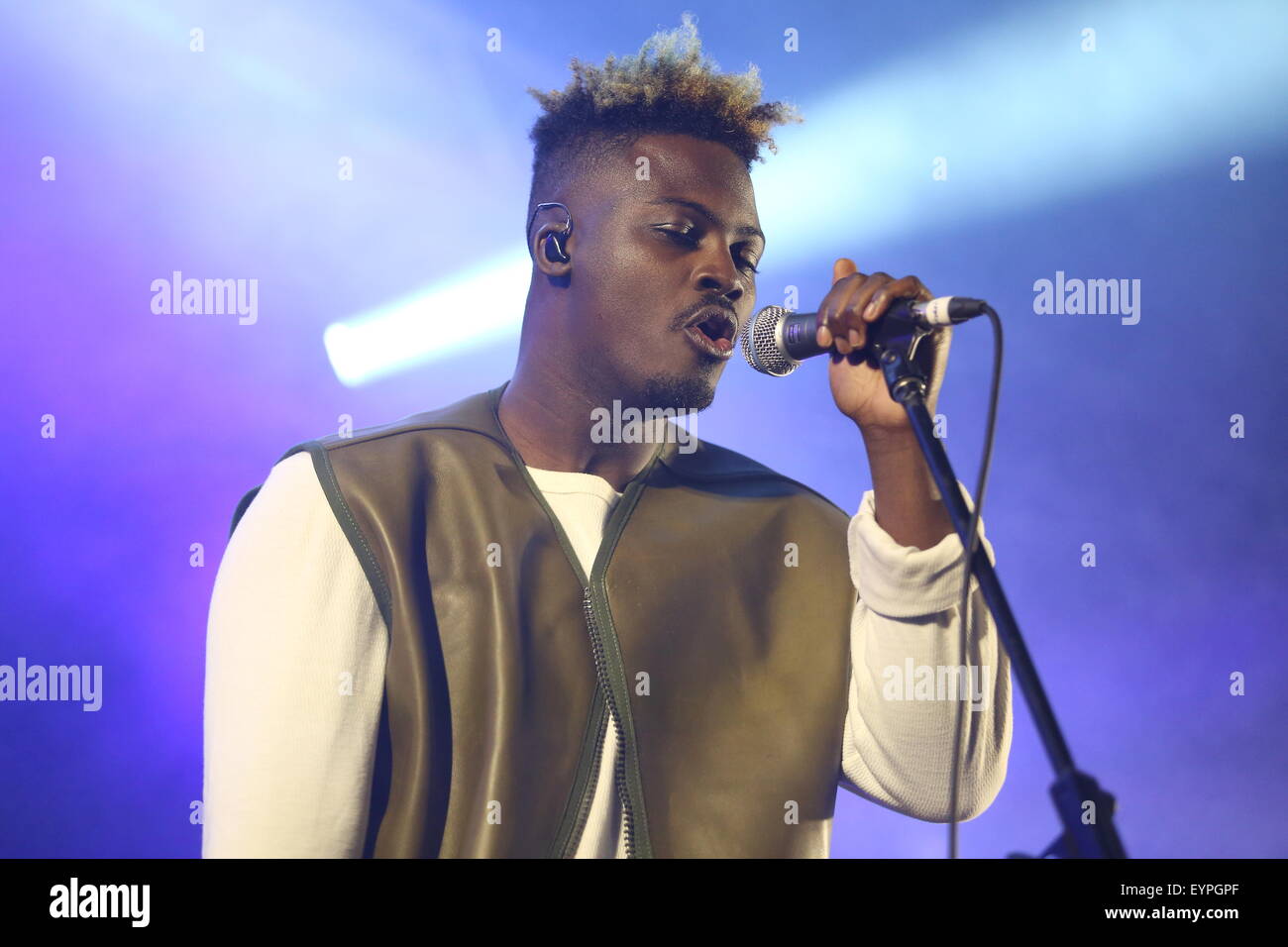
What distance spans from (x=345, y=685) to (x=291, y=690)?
81 millimetres

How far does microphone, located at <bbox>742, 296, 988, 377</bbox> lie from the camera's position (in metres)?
1.47

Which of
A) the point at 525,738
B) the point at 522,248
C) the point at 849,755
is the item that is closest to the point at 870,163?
the point at 522,248

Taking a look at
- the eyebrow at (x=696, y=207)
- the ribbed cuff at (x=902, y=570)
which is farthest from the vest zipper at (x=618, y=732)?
the eyebrow at (x=696, y=207)

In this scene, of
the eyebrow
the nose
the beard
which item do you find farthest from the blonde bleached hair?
the beard

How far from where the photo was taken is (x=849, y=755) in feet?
7.02

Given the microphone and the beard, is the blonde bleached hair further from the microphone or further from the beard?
the microphone

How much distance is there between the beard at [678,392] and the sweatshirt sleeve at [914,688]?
41cm

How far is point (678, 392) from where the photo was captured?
2.21 meters

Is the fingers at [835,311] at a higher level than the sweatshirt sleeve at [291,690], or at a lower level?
higher

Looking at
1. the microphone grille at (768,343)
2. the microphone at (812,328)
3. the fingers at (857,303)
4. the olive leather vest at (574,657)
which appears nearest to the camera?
the microphone at (812,328)

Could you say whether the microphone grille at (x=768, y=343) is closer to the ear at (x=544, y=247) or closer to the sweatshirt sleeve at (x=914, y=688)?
the sweatshirt sleeve at (x=914, y=688)

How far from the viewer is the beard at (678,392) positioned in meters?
2.20

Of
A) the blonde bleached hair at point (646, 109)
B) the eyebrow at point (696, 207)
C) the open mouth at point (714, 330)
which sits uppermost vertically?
the blonde bleached hair at point (646, 109)
